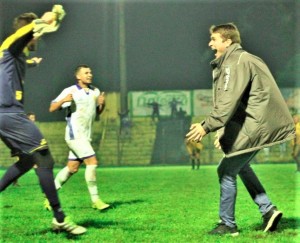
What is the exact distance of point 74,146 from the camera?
25.4 ft

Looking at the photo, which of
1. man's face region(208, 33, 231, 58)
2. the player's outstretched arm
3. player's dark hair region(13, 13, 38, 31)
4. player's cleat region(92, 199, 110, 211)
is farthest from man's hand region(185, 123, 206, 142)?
player's cleat region(92, 199, 110, 211)

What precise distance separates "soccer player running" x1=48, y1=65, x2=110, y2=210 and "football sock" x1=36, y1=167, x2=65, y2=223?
94.8 inches

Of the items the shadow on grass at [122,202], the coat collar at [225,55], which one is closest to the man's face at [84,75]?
the shadow on grass at [122,202]

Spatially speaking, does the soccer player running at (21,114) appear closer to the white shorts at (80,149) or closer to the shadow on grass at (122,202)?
the white shorts at (80,149)

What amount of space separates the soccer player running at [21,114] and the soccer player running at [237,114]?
46.7 inches

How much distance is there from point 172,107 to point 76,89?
70.3 feet

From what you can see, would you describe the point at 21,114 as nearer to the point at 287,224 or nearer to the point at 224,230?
the point at 224,230

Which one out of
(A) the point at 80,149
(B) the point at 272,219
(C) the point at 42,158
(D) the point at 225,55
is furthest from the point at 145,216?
(D) the point at 225,55

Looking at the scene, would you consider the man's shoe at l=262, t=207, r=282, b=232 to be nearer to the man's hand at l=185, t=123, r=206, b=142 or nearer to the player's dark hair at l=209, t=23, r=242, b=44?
the man's hand at l=185, t=123, r=206, b=142

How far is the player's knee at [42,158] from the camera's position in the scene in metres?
5.03

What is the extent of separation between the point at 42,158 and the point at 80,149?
2629mm

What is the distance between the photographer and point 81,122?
310 inches

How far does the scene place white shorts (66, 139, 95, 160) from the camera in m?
7.63

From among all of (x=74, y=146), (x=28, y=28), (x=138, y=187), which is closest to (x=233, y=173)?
(x=28, y=28)
